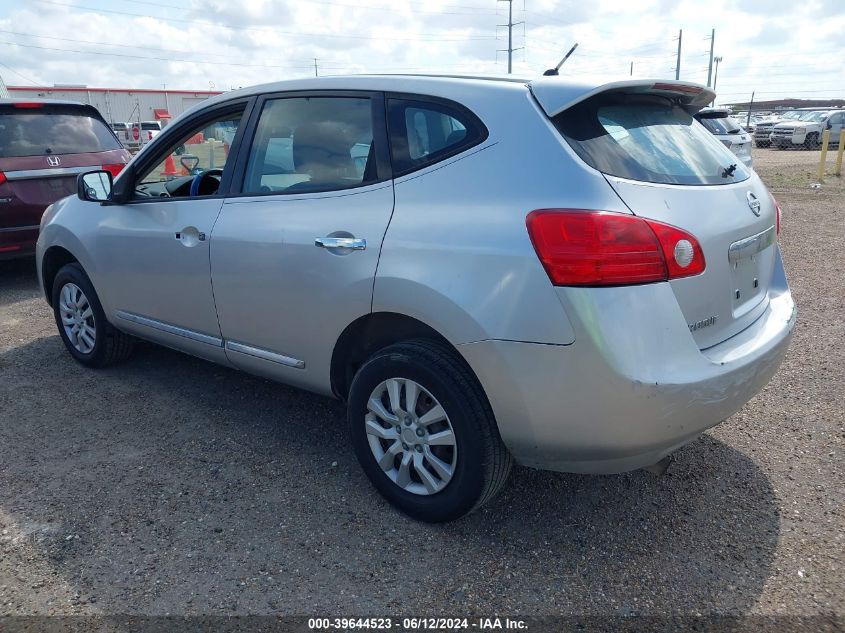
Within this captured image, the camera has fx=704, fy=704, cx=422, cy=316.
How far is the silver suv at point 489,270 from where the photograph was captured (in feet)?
7.73

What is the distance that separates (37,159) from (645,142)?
6308mm

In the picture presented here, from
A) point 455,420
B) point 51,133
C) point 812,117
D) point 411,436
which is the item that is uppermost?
point 51,133

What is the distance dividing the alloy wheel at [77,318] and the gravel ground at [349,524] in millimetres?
575

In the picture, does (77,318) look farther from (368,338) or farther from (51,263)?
(368,338)

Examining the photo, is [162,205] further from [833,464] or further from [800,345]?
[800,345]

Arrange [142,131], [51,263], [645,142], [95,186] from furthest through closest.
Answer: [142,131]
[51,263]
[95,186]
[645,142]

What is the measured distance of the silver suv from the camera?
2.36m

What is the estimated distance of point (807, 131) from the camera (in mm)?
31875

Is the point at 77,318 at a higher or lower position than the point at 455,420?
lower

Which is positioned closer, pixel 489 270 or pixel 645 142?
pixel 489 270

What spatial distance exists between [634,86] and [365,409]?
66.1 inches

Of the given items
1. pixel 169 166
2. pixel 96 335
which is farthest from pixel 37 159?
pixel 169 166

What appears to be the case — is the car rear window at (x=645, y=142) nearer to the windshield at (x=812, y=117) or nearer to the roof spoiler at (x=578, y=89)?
the roof spoiler at (x=578, y=89)

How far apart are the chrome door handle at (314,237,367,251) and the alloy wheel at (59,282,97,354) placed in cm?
235
